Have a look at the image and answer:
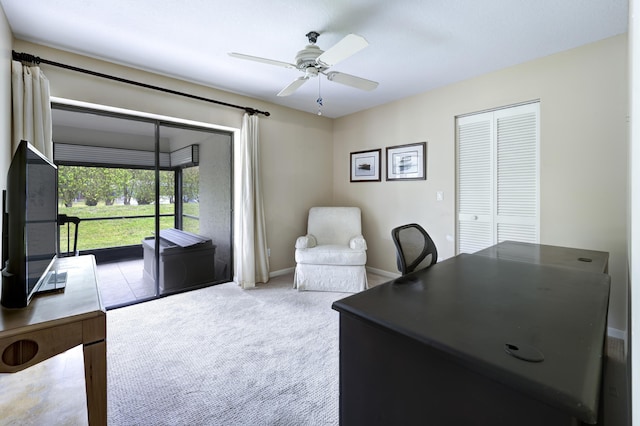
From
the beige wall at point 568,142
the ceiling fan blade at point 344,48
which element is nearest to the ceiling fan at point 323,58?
the ceiling fan blade at point 344,48

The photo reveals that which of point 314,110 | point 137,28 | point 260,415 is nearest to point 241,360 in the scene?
point 260,415

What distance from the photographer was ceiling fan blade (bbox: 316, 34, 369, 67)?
1.68 meters

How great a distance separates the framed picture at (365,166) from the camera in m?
4.06

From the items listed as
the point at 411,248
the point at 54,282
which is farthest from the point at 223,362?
the point at 411,248

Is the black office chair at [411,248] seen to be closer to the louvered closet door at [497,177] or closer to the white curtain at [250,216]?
the louvered closet door at [497,177]

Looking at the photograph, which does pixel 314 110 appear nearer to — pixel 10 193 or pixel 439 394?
pixel 10 193

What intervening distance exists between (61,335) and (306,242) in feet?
8.73

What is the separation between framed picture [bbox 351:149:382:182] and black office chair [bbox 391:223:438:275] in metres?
2.13

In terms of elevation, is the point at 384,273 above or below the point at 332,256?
below

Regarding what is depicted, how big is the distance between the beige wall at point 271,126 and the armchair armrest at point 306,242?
50cm

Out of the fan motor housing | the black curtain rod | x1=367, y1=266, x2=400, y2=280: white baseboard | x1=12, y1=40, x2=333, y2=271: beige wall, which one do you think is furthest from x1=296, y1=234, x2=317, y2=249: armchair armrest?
the fan motor housing

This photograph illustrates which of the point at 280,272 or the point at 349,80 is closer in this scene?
the point at 349,80

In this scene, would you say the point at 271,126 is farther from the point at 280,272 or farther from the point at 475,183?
the point at 475,183

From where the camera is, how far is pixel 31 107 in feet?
7.29
